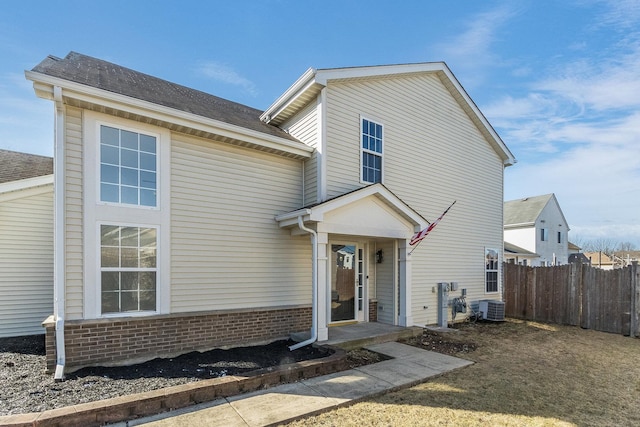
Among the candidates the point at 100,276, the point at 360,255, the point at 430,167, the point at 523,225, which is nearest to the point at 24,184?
the point at 100,276

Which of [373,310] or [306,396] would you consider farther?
[373,310]

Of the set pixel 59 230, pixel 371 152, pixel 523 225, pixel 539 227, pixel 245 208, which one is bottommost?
pixel 539 227

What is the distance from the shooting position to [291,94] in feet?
26.0

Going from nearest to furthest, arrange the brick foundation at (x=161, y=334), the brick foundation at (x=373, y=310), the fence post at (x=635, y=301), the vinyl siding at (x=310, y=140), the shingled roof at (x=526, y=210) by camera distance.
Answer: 1. the brick foundation at (x=161, y=334)
2. the vinyl siding at (x=310, y=140)
3. the fence post at (x=635, y=301)
4. the brick foundation at (x=373, y=310)
5. the shingled roof at (x=526, y=210)

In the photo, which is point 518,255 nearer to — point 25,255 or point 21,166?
point 25,255

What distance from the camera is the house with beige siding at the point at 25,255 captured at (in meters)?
7.59

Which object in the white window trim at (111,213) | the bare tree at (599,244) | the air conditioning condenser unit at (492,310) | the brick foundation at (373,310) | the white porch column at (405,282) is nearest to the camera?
the white window trim at (111,213)

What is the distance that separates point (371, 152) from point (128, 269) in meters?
5.98

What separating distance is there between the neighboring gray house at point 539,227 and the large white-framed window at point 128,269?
95.6 ft

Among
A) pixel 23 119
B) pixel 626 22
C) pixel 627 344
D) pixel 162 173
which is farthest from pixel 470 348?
pixel 23 119

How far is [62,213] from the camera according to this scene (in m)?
5.03

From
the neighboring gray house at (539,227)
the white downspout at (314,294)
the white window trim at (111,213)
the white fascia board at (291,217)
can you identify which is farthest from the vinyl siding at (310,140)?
the neighboring gray house at (539,227)

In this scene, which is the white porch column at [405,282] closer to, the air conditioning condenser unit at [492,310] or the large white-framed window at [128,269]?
the air conditioning condenser unit at [492,310]

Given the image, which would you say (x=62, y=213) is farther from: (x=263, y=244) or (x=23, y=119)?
(x=23, y=119)
